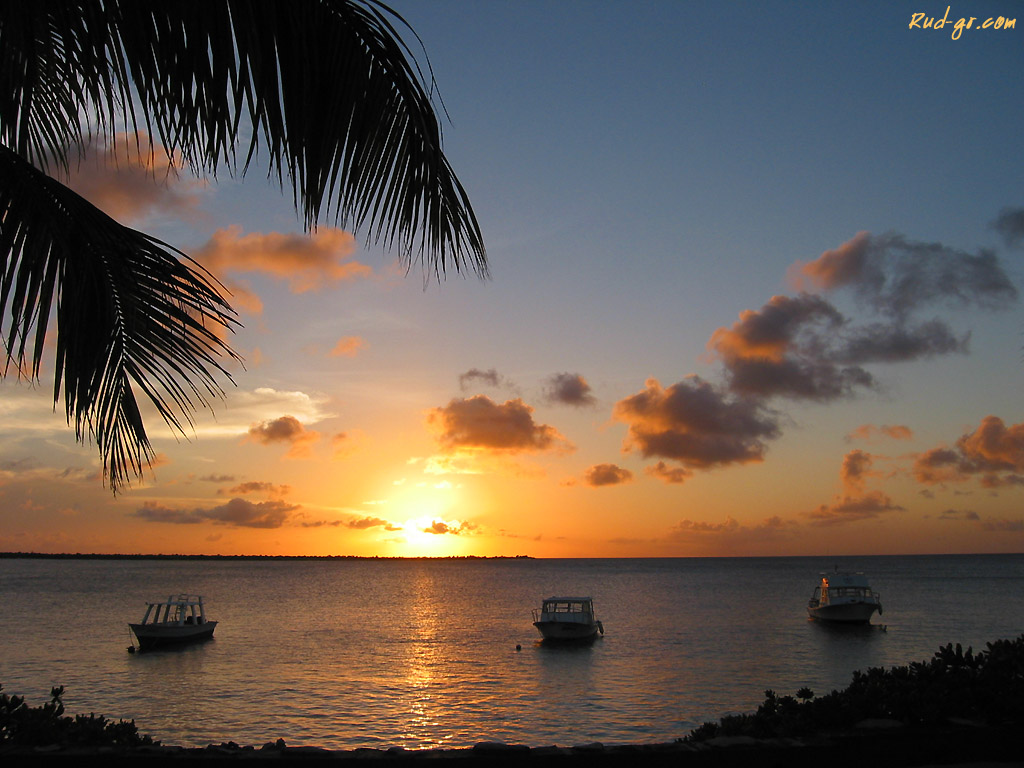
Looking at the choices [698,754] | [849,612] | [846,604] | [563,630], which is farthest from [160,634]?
[698,754]

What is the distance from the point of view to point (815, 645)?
52.8 meters

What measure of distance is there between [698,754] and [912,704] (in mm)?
2139

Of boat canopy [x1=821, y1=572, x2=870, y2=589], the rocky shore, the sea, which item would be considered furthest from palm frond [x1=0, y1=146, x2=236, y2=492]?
boat canopy [x1=821, y1=572, x2=870, y2=589]

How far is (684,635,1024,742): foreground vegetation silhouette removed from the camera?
6914mm

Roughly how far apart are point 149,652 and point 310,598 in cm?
6269

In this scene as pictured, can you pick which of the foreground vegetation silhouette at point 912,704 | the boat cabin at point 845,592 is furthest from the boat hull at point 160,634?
the foreground vegetation silhouette at point 912,704

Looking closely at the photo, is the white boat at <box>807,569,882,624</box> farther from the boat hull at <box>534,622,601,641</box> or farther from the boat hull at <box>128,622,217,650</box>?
the boat hull at <box>128,622,217,650</box>

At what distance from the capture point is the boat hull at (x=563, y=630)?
50438 mm

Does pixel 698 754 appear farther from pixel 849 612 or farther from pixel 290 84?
pixel 849 612

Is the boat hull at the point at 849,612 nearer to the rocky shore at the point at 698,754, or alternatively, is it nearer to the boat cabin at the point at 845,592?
the boat cabin at the point at 845,592

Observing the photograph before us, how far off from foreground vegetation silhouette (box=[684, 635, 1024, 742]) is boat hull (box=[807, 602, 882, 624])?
5655 cm

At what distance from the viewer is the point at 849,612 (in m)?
59.0

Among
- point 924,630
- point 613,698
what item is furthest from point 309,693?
point 924,630

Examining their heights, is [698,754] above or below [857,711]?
below
